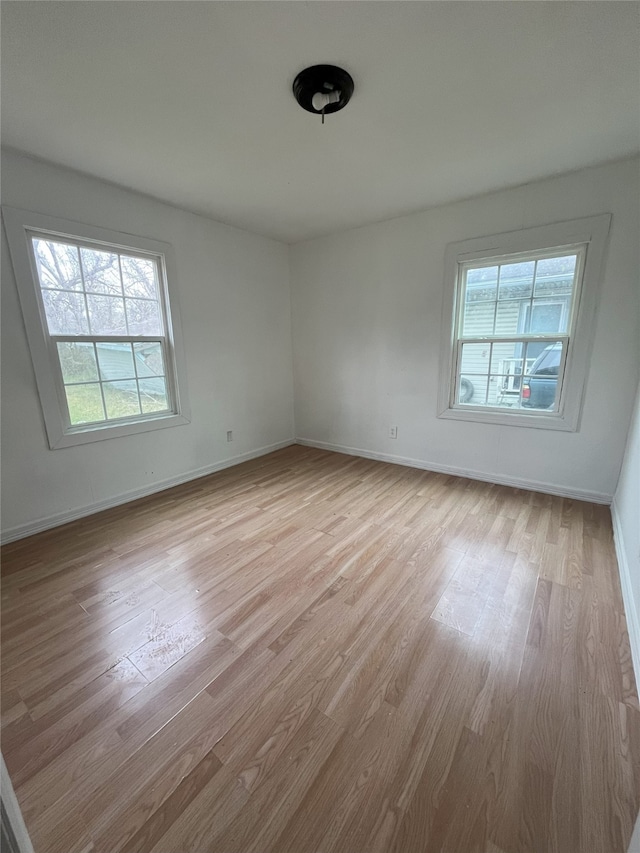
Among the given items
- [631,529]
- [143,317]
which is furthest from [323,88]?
[631,529]

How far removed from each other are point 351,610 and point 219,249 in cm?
339

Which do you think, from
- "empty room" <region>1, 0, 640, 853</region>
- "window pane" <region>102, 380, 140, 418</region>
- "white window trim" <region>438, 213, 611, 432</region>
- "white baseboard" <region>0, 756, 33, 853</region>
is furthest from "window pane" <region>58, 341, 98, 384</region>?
"white window trim" <region>438, 213, 611, 432</region>

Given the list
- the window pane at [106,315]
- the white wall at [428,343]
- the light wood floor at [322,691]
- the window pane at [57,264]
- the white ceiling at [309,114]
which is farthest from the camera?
the window pane at [106,315]

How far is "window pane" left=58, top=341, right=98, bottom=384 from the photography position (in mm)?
2453

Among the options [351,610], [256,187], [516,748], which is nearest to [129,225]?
[256,187]

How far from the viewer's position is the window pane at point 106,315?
257 cm

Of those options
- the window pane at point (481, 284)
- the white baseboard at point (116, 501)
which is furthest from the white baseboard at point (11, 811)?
the window pane at point (481, 284)

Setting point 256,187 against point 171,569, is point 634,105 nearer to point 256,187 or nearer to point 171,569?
point 256,187

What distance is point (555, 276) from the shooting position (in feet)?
8.75

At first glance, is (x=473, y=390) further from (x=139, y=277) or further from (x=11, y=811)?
(x=11, y=811)

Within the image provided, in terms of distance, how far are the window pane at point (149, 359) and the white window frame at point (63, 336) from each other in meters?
0.05

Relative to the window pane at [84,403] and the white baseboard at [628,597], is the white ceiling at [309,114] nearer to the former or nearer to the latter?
the window pane at [84,403]

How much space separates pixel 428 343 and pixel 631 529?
6.98ft

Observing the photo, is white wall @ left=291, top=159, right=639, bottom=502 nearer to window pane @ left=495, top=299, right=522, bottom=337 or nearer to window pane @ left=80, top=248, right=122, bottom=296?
window pane @ left=495, top=299, right=522, bottom=337
